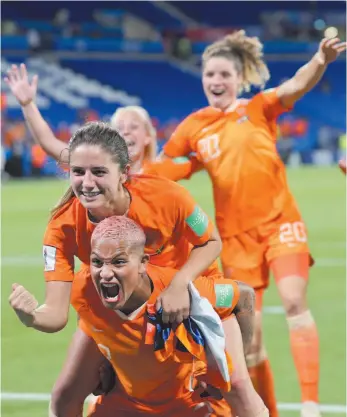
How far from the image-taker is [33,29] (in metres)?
43.3

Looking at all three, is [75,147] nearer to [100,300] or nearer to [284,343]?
[100,300]

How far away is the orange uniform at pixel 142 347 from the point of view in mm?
4492

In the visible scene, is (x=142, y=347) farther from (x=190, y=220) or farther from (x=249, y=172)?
(x=249, y=172)

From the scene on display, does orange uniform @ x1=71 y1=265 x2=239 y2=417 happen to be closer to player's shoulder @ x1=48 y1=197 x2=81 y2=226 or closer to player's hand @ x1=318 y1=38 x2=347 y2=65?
player's shoulder @ x1=48 y1=197 x2=81 y2=226

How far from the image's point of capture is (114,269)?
13.8ft

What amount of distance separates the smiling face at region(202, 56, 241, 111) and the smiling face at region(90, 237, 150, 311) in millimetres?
2397

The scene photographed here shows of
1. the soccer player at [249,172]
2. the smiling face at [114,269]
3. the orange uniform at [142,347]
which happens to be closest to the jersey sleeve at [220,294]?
the orange uniform at [142,347]

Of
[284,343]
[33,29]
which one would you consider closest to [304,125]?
[33,29]

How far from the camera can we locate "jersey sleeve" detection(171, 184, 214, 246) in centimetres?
459

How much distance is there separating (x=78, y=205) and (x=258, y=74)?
8.43 ft

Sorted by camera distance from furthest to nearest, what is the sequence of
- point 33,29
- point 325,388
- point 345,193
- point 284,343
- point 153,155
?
point 33,29 < point 345,193 < point 284,343 < point 325,388 < point 153,155

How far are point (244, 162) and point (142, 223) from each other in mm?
2026

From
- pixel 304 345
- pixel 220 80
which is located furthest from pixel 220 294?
pixel 220 80

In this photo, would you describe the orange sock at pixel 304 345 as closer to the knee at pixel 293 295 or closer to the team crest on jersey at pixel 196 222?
the knee at pixel 293 295
